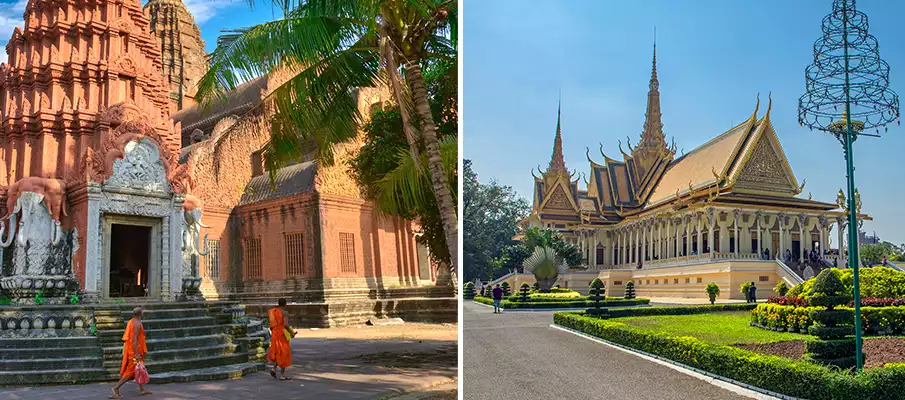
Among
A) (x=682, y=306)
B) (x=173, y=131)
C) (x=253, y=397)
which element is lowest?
(x=253, y=397)

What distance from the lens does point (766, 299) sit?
17.5 feet

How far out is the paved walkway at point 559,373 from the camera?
529 cm

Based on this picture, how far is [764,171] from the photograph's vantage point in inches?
218

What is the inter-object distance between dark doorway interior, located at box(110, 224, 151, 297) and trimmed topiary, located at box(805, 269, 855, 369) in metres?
12.4

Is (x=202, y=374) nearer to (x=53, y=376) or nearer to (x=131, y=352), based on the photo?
(x=131, y=352)

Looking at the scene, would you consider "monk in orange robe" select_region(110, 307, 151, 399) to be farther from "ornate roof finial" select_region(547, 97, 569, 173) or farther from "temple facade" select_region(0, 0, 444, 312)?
"ornate roof finial" select_region(547, 97, 569, 173)

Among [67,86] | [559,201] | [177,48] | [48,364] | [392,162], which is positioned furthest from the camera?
[177,48]

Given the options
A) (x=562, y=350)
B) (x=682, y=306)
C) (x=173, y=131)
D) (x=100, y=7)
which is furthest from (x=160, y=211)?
(x=682, y=306)

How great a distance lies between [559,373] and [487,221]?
4.60 ft

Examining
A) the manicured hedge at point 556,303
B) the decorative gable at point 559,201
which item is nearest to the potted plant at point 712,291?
the manicured hedge at point 556,303

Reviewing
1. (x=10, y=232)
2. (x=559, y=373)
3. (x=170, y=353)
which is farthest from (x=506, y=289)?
(x=10, y=232)

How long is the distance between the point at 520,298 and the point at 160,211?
6.72 metres

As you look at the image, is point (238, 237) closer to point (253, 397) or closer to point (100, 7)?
point (100, 7)

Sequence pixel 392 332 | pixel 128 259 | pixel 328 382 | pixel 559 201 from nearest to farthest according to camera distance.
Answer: pixel 559 201 → pixel 328 382 → pixel 128 259 → pixel 392 332
